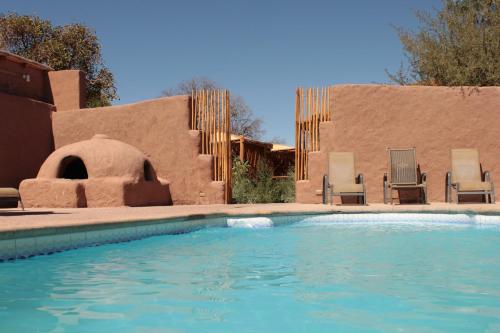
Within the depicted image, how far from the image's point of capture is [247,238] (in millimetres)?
6820

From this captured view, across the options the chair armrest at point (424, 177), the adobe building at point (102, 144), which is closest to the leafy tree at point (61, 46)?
the adobe building at point (102, 144)

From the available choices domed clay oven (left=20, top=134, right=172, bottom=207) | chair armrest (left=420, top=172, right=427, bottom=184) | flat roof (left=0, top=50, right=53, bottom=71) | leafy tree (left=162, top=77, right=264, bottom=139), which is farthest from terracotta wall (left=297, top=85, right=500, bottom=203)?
leafy tree (left=162, top=77, right=264, bottom=139)

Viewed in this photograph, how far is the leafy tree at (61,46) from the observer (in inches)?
949

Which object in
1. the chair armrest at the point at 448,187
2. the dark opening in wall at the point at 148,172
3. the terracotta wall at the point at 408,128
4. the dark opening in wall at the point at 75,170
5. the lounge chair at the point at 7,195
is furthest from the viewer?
the dark opening in wall at the point at 75,170

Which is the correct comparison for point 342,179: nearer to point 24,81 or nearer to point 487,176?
point 487,176

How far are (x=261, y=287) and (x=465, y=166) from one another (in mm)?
7852

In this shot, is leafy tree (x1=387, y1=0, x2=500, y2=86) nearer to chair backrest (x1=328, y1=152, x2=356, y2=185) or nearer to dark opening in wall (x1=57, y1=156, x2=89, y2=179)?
chair backrest (x1=328, y1=152, x2=356, y2=185)

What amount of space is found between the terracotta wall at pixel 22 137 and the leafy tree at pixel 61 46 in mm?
9672

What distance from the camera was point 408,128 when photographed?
11023 mm

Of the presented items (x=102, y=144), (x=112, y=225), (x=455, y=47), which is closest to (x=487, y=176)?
(x=455, y=47)

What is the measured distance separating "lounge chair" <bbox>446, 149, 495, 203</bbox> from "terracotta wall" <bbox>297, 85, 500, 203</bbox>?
1.28 ft

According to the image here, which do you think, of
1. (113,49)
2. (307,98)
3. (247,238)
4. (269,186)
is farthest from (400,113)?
(113,49)

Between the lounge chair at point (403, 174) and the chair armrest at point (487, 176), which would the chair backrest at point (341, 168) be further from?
the chair armrest at point (487, 176)

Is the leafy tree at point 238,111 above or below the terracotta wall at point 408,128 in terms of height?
above
